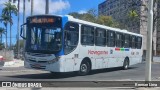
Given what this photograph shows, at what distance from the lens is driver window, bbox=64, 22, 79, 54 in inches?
776

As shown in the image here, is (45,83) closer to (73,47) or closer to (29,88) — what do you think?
(29,88)

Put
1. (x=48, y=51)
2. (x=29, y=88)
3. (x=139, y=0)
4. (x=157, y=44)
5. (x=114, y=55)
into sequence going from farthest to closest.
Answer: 1. (x=157, y=44)
2. (x=139, y=0)
3. (x=114, y=55)
4. (x=48, y=51)
5. (x=29, y=88)

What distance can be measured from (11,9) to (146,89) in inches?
3071

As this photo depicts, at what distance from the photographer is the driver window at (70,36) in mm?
19703

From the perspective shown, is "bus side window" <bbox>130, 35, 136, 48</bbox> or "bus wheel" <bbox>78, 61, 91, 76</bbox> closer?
"bus wheel" <bbox>78, 61, 91, 76</bbox>

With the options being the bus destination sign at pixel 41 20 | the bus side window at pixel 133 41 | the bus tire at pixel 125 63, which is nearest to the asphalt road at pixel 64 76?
the bus tire at pixel 125 63

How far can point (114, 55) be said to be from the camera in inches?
1026

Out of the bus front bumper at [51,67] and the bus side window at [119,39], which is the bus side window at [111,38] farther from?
the bus front bumper at [51,67]

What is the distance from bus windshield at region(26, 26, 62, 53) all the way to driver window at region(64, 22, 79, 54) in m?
0.46

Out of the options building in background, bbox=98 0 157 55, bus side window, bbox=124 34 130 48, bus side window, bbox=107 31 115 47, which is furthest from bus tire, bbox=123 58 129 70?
building in background, bbox=98 0 157 55

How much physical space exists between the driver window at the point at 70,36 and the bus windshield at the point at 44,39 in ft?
1.52

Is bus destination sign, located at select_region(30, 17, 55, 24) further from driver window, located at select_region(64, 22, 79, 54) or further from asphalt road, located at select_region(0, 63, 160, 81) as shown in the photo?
asphalt road, located at select_region(0, 63, 160, 81)

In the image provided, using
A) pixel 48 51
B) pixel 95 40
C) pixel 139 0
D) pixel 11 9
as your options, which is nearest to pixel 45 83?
pixel 48 51

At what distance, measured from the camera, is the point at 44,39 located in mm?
19516
